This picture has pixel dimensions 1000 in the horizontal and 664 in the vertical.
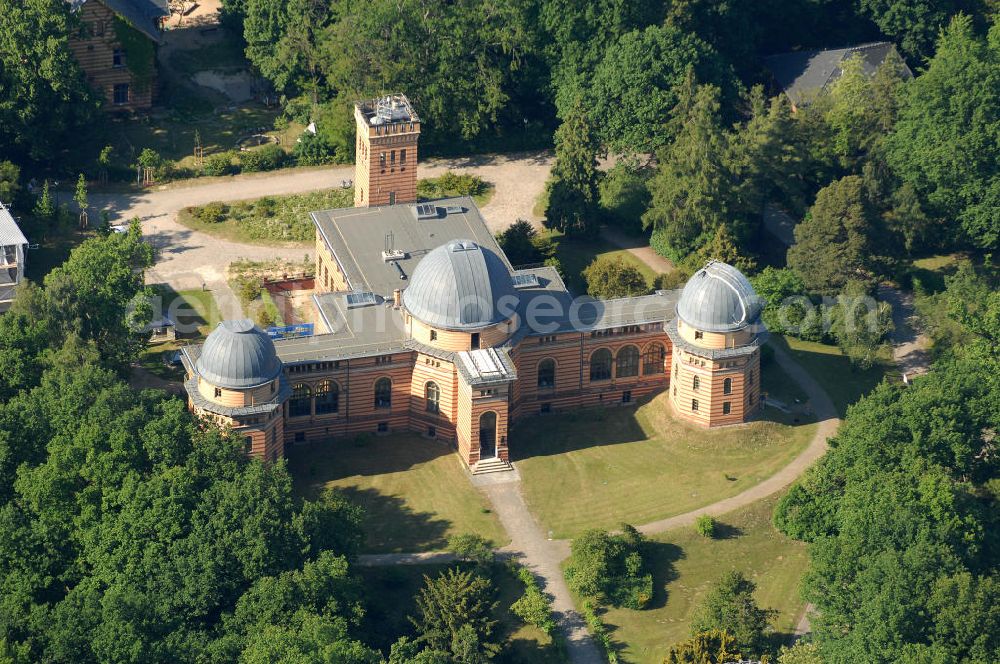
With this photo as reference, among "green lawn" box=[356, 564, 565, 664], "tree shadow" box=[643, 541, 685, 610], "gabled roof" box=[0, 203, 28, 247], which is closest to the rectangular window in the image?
"gabled roof" box=[0, 203, 28, 247]

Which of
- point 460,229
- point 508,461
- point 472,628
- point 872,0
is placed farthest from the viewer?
point 872,0

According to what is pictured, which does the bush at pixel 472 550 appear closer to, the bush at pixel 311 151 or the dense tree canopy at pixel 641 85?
the dense tree canopy at pixel 641 85

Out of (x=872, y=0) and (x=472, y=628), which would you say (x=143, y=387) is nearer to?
(x=472, y=628)

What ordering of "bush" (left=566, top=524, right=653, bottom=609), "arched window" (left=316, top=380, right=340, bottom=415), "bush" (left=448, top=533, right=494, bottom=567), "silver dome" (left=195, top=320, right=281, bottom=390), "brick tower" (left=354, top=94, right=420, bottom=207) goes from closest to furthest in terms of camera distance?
1. "bush" (left=566, top=524, right=653, bottom=609)
2. "bush" (left=448, top=533, right=494, bottom=567)
3. "silver dome" (left=195, top=320, right=281, bottom=390)
4. "arched window" (left=316, top=380, right=340, bottom=415)
5. "brick tower" (left=354, top=94, right=420, bottom=207)

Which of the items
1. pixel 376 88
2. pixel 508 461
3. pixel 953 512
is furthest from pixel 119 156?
pixel 953 512

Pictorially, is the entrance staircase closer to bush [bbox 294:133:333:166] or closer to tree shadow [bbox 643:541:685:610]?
tree shadow [bbox 643:541:685:610]

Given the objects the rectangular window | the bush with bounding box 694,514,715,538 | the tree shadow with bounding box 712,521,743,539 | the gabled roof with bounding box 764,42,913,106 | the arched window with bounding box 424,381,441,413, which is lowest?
the tree shadow with bounding box 712,521,743,539

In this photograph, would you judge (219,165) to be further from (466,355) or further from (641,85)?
(466,355)
